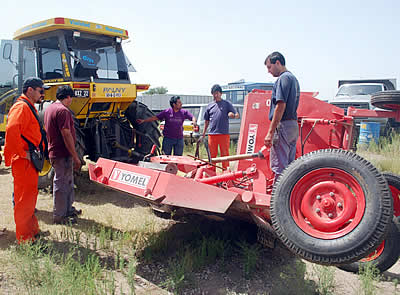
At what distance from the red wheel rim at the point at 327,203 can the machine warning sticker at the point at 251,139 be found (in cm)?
140

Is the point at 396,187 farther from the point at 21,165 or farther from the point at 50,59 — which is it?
the point at 50,59

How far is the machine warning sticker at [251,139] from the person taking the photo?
419 centimetres

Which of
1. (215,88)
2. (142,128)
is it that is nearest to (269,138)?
(215,88)

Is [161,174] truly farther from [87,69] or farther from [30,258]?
[87,69]

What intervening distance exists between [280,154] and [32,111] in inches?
102

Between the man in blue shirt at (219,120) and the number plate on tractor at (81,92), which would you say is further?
the man in blue shirt at (219,120)

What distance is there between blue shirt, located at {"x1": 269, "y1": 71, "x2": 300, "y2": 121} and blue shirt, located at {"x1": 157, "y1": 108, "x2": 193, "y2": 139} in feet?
9.17

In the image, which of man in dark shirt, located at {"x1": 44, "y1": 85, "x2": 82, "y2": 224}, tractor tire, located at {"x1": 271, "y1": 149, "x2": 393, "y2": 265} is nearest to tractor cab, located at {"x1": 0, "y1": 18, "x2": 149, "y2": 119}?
man in dark shirt, located at {"x1": 44, "y1": 85, "x2": 82, "y2": 224}

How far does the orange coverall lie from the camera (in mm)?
3525

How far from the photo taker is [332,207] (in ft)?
9.00

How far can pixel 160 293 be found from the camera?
3021 mm

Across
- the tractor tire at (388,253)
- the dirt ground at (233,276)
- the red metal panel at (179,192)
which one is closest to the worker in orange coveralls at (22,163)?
the dirt ground at (233,276)

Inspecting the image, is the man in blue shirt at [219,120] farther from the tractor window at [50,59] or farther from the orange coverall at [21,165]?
the orange coverall at [21,165]

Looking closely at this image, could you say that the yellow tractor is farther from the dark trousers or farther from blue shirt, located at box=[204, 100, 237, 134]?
blue shirt, located at box=[204, 100, 237, 134]
